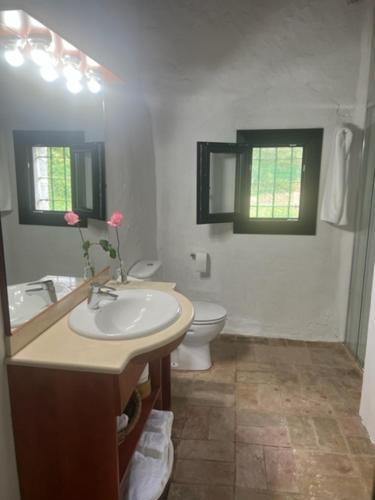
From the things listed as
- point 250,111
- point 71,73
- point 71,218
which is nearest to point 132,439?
point 71,218

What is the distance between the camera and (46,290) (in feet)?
4.91

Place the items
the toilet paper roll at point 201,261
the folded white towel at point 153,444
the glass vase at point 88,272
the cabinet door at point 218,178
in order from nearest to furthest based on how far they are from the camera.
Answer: the folded white towel at point 153,444 → the glass vase at point 88,272 → the cabinet door at point 218,178 → the toilet paper roll at point 201,261

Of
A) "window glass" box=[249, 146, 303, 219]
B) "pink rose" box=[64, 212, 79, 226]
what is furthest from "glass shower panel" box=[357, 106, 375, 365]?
"pink rose" box=[64, 212, 79, 226]

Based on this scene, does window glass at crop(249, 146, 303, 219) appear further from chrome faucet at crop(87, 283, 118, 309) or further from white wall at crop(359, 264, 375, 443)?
chrome faucet at crop(87, 283, 118, 309)

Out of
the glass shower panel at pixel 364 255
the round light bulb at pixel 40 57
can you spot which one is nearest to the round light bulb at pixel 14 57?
the round light bulb at pixel 40 57

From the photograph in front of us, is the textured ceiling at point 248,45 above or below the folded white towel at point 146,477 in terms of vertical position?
above

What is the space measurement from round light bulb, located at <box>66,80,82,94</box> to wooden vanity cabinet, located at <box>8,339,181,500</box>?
4.26ft

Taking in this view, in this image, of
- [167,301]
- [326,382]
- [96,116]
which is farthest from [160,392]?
[96,116]

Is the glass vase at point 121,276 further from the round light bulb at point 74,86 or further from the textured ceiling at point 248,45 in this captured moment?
the textured ceiling at point 248,45

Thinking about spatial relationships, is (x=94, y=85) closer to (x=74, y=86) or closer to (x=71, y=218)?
(x=74, y=86)

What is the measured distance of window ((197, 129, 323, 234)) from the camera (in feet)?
9.63

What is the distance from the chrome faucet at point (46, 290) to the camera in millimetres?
1453

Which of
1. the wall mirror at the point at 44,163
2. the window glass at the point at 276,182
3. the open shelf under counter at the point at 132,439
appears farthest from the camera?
the window glass at the point at 276,182

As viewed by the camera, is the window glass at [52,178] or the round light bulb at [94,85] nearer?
the window glass at [52,178]
